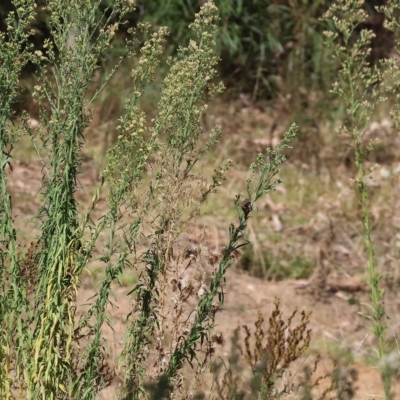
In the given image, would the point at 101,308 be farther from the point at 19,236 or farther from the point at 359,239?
the point at 359,239

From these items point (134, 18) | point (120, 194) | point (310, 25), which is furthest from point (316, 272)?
point (134, 18)

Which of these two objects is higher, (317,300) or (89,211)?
(317,300)

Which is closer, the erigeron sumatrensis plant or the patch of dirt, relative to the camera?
the erigeron sumatrensis plant

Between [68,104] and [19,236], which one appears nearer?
[68,104]

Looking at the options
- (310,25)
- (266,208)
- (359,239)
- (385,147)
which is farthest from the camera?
(310,25)

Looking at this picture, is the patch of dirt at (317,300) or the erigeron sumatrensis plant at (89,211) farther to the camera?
the patch of dirt at (317,300)

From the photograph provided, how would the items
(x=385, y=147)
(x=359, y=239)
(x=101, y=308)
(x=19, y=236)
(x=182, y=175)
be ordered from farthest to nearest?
(x=385, y=147)
(x=359, y=239)
(x=19, y=236)
(x=182, y=175)
(x=101, y=308)

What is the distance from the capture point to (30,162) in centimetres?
744

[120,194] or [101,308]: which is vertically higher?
[120,194]

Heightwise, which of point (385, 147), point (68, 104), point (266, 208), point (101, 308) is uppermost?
point (385, 147)

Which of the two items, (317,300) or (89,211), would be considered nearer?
(89,211)

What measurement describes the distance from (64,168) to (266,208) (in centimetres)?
441

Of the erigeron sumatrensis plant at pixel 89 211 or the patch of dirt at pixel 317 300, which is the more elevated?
the patch of dirt at pixel 317 300

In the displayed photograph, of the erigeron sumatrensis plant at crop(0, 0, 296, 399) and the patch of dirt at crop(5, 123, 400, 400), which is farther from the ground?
the patch of dirt at crop(5, 123, 400, 400)
